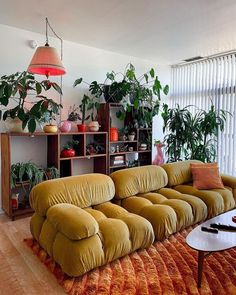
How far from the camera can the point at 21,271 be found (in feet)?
7.41

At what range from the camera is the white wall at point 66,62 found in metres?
3.61

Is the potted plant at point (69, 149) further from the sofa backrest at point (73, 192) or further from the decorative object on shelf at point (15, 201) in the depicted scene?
the sofa backrest at point (73, 192)

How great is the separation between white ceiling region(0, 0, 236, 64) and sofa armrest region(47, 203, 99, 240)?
2.32 m

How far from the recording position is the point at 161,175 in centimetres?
360

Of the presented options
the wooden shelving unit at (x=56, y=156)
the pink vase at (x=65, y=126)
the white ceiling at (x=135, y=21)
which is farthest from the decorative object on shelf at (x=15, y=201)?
the white ceiling at (x=135, y=21)

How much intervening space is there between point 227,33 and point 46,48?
8.98ft

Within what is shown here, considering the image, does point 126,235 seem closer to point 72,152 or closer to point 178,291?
point 178,291

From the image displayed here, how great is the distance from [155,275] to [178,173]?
6.17ft

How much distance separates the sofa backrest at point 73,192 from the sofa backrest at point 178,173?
1.06 meters

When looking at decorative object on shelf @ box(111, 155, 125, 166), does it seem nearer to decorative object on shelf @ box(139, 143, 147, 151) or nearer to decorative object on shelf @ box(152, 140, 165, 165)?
decorative object on shelf @ box(139, 143, 147, 151)

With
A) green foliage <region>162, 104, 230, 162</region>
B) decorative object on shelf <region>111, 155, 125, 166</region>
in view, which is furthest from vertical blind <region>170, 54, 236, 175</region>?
decorative object on shelf <region>111, 155, 125, 166</region>

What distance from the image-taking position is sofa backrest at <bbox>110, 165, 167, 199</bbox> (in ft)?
10.4

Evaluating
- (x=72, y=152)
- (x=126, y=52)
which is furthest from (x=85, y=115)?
(x=126, y=52)

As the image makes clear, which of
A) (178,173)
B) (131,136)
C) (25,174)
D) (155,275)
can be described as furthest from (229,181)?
(25,174)
